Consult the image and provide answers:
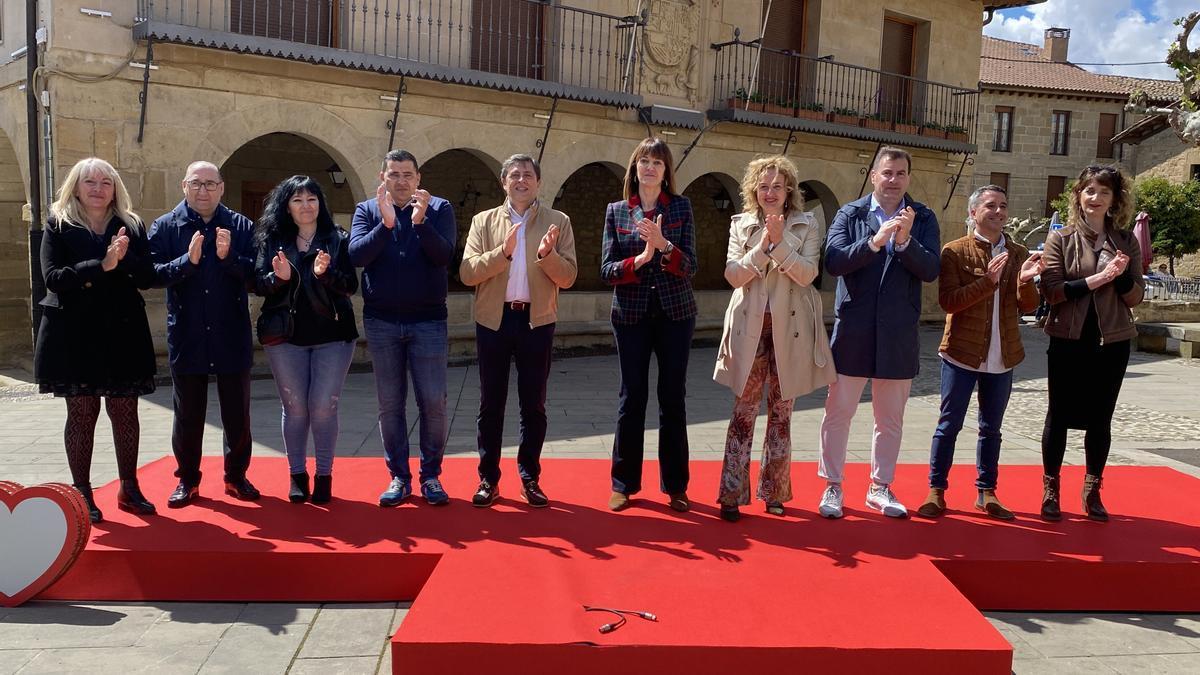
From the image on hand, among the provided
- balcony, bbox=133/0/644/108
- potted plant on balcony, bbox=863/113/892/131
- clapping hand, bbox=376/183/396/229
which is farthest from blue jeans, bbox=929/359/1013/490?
potted plant on balcony, bbox=863/113/892/131

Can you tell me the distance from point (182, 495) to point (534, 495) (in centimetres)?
158

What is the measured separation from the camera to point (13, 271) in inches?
444

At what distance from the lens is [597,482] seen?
480 centimetres

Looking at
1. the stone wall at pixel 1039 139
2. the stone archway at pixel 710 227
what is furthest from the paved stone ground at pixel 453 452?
the stone wall at pixel 1039 139

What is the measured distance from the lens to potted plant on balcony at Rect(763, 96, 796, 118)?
520 inches

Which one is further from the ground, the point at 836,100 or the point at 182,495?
the point at 836,100

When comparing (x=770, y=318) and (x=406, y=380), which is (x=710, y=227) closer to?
(x=770, y=318)

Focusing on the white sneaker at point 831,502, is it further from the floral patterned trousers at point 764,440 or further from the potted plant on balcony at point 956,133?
the potted plant on balcony at point 956,133

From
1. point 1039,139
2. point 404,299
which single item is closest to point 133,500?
point 404,299

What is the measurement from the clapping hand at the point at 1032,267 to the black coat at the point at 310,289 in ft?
9.64

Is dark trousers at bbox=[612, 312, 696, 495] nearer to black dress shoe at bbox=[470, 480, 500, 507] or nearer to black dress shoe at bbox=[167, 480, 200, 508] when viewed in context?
black dress shoe at bbox=[470, 480, 500, 507]

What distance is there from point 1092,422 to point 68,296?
451 centimetres

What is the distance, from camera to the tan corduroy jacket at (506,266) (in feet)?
13.4

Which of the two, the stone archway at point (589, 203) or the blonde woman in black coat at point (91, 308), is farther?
the stone archway at point (589, 203)
